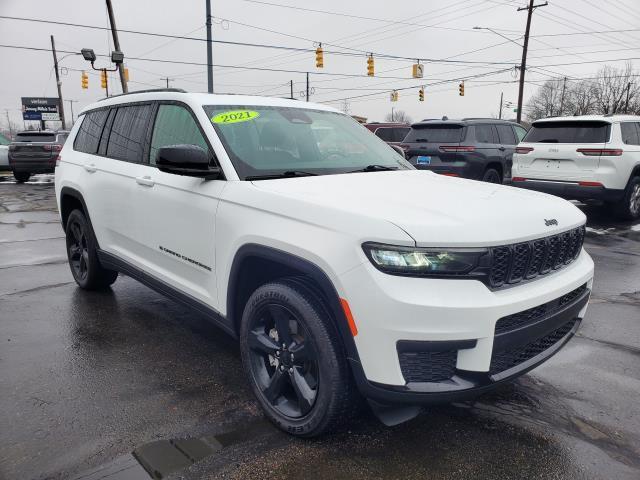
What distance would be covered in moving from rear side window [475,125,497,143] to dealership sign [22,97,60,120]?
65445 millimetres

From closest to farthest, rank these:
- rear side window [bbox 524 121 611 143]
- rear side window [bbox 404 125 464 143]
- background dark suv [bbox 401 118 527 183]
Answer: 1. rear side window [bbox 524 121 611 143]
2. background dark suv [bbox 401 118 527 183]
3. rear side window [bbox 404 125 464 143]

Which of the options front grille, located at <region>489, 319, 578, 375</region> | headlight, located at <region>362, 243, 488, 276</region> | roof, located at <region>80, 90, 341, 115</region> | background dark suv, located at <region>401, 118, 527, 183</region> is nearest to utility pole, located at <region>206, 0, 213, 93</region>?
background dark suv, located at <region>401, 118, 527, 183</region>

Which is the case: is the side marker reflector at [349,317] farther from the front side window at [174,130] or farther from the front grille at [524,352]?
the front side window at [174,130]

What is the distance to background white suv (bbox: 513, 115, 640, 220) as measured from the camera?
8.80 metres

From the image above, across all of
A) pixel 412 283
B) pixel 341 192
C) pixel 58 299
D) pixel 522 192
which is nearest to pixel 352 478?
pixel 412 283

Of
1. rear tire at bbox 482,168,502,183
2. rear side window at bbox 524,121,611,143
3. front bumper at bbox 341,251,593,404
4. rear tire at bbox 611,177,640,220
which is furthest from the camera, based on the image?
rear tire at bbox 482,168,502,183

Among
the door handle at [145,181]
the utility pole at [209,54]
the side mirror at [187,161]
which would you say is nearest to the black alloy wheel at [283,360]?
the side mirror at [187,161]

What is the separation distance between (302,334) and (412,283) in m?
0.70

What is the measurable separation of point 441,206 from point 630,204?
27.7ft

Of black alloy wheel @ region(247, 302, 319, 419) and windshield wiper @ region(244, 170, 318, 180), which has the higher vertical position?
windshield wiper @ region(244, 170, 318, 180)

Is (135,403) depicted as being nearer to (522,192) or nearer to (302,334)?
(302,334)

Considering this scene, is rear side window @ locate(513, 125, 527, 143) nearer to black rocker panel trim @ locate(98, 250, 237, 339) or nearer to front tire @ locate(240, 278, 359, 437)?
black rocker panel trim @ locate(98, 250, 237, 339)

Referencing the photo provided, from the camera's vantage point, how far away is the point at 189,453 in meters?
2.53

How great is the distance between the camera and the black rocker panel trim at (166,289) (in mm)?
3086
